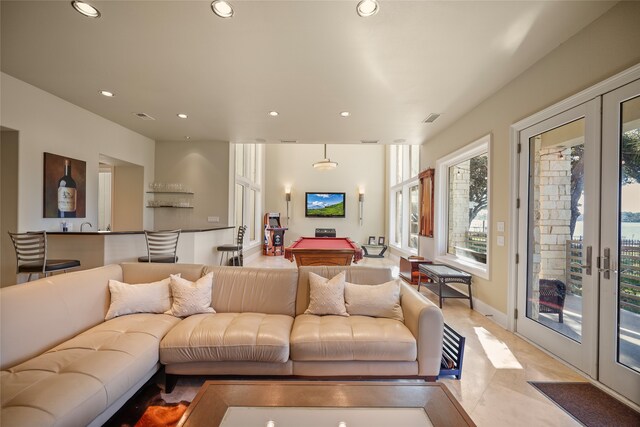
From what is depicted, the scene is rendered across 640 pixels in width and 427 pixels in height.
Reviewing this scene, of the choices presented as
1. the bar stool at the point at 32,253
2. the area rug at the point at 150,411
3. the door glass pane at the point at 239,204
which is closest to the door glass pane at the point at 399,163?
the door glass pane at the point at 239,204

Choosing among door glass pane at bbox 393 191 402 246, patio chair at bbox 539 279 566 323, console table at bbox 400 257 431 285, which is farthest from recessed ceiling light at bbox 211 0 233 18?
door glass pane at bbox 393 191 402 246

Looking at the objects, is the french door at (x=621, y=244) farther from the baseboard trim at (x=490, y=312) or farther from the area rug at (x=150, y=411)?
the area rug at (x=150, y=411)

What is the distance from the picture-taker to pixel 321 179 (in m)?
10.2

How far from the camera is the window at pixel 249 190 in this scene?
7391 mm

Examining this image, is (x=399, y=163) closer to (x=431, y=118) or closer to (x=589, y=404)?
(x=431, y=118)

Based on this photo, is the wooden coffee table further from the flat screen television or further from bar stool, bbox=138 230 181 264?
the flat screen television

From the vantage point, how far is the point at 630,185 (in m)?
2.08

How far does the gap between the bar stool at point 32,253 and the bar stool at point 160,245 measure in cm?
Result: 93

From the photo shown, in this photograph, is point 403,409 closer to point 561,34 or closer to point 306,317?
point 306,317

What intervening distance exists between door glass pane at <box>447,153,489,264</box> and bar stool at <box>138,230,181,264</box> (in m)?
4.70

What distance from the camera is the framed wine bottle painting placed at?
3.80 m

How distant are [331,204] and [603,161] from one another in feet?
26.5

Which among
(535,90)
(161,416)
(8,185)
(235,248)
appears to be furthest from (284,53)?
(235,248)

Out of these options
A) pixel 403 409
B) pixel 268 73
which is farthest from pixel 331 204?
pixel 403 409
